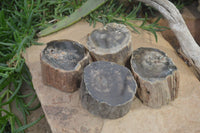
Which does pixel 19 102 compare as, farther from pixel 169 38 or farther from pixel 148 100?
pixel 169 38

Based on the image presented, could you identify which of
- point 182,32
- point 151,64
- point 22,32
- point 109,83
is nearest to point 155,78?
point 151,64

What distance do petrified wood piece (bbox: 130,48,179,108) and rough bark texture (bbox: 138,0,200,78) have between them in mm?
498

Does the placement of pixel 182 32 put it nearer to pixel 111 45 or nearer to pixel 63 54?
pixel 111 45

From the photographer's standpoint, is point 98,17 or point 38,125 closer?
point 38,125

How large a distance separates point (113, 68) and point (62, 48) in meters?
0.45

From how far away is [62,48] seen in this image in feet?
6.06

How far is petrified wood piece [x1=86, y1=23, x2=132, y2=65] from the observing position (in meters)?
1.79

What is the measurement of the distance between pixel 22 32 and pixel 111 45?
103 cm

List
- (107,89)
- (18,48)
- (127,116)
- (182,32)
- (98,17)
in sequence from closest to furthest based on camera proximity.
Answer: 1. (107,89)
2. (127,116)
3. (18,48)
4. (182,32)
5. (98,17)

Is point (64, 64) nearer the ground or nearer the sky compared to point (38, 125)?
nearer the sky

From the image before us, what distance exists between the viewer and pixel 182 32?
2223mm

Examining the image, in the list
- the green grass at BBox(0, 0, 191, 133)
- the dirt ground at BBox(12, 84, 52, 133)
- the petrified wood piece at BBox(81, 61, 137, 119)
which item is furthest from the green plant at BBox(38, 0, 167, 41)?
the petrified wood piece at BBox(81, 61, 137, 119)

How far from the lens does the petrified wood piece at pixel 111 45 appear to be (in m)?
1.79

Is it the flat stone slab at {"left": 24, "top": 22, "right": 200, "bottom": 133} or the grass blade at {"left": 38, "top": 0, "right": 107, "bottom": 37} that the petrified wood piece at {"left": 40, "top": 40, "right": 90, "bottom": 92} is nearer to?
the flat stone slab at {"left": 24, "top": 22, "right": 200, "bottom": 133}
